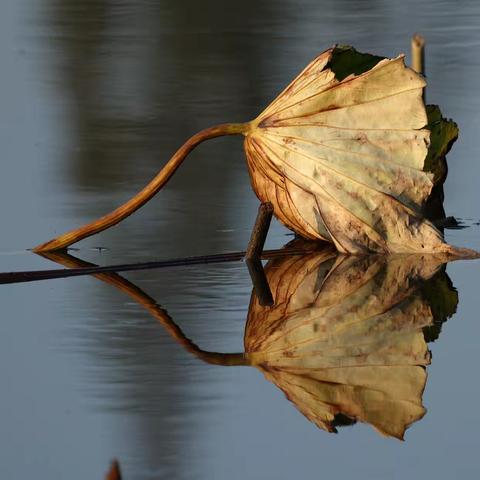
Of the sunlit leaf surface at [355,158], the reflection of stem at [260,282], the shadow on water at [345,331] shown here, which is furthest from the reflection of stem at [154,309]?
the sunlit leaf surface at [355,158]

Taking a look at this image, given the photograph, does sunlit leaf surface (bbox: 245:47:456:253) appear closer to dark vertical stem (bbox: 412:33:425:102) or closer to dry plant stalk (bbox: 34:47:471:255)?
dry plant stalk (bbox: 34:47:471:255)

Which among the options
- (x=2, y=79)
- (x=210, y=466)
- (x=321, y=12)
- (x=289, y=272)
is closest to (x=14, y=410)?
(x=210, y=466)

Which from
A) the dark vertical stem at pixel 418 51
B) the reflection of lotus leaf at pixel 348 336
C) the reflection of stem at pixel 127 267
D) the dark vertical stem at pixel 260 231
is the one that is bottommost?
the reflection of lotus leaf at pixel 348 336

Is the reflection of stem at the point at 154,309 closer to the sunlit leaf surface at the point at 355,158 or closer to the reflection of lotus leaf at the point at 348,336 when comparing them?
the reflection of lotus leaf at the point at 348,336

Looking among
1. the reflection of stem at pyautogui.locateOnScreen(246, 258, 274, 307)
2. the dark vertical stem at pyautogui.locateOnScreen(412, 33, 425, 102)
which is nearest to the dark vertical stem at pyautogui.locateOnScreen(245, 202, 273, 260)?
the reflection of stem at pyautogui.locateOnScreen(246, 258, 274, 307)

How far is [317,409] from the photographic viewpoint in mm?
3238

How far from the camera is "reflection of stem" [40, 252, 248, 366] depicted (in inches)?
142

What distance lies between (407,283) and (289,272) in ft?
1.16

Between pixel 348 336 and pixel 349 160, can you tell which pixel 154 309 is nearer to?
pixel 348 336

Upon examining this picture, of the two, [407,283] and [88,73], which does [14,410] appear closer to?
[407,283]

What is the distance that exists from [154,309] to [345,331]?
55 centimetres

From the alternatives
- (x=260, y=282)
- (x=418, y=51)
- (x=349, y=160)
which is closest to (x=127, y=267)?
(x=260, y=282)

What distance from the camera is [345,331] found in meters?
3.77

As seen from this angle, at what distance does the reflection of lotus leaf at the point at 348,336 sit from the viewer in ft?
10.7
